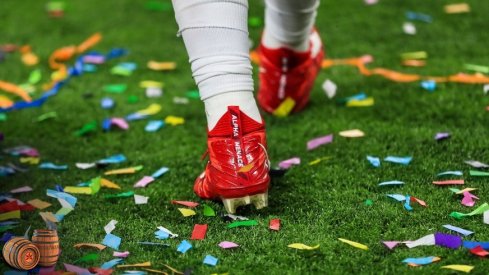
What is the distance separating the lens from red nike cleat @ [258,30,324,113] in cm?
257

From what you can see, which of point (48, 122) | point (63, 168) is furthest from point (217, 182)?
point (48, 122)

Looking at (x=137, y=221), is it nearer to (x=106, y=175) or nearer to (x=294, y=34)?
(x=106, y=175)

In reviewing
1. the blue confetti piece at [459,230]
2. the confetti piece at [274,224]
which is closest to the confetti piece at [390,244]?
the blue confetti piece at [459,230]

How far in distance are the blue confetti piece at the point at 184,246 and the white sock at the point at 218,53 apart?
305 mm

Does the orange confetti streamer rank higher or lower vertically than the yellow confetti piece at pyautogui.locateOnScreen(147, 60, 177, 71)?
lower

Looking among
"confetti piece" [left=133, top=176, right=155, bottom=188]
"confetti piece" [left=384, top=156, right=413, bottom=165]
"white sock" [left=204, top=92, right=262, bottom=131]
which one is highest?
"white sock" [left=204, top=92, right=262, bottom=131]

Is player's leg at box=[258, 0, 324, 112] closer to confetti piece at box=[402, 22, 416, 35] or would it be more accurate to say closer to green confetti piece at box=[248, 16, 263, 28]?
confetti piece at box=[402, 22, 416, 35]

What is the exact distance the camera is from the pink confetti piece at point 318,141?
235 cm

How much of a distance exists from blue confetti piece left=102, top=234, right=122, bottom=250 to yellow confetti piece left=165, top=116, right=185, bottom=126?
2.94 feet

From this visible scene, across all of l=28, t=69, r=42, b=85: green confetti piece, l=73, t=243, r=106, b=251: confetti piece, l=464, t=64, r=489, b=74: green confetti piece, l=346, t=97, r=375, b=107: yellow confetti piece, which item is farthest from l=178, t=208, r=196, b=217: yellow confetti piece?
l=28, t=69, r=42, b=85: green confetti piece

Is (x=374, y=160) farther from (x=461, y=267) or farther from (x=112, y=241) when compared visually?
(x=112, y=241)

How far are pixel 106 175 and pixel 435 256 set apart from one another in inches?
41.3

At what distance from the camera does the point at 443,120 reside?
8.02 feet

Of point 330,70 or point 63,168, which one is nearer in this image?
point 63,168
